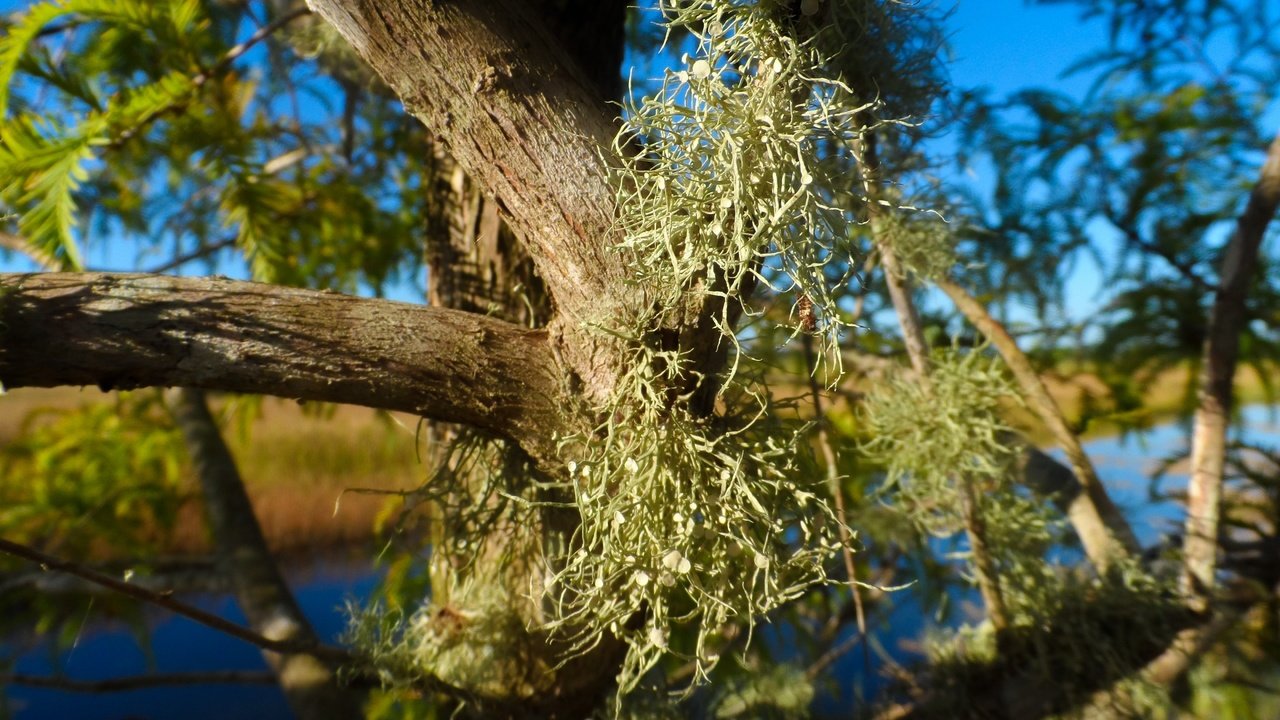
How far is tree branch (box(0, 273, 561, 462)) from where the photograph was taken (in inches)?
12.5

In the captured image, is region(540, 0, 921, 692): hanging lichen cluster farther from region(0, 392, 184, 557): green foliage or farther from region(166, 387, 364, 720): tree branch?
region(0, 392, 184, 557): green foliage

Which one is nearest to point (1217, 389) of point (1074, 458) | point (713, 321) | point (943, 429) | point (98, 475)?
point (1074, 458)

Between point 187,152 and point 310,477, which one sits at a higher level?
point 187,152

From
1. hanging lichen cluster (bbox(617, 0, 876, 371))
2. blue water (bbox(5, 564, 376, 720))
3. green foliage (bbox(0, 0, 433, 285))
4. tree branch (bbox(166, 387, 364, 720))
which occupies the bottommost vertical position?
blue water (bbox(5, 564, 376, 720))

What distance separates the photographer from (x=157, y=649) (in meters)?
1.64

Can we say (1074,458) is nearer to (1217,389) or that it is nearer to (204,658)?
(1217,389)

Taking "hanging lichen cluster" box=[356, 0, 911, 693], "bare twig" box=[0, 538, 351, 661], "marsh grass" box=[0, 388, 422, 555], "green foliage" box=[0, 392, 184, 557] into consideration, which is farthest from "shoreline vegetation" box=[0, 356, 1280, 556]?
"hanging lichen cluster" box=[356, 0, 911, 693]

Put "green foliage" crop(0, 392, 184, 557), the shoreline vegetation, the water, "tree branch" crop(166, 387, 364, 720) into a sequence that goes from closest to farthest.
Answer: "tree branch" crop(166, 387, 364, 720) → "green foliage" crop(0, 392, 184, 557) → the water → the shoreline vegetation

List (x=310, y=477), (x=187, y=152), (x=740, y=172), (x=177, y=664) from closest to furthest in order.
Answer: (x=740, y=172) < (x=187, y=152) < (x=177, y=664) < (x=310, y=477)

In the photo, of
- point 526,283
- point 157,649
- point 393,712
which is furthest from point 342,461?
point 526,283

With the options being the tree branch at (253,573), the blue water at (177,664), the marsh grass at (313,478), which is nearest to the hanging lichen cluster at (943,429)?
the tree branch at (253,573)

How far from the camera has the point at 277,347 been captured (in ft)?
1.11

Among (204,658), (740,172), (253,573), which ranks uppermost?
(740,172)

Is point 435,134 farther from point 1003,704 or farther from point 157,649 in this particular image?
point 157,649
